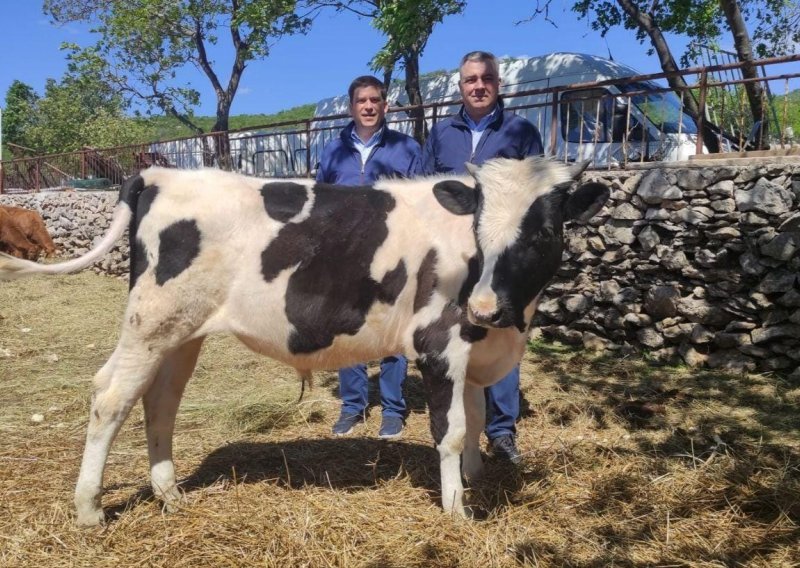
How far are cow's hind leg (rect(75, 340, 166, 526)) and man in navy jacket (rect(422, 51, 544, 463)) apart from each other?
2.16 metres

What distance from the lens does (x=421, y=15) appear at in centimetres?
1114

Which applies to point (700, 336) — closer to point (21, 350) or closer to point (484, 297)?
point (484, 297)

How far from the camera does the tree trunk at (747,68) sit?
995 cm

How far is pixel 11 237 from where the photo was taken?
49.0 feet

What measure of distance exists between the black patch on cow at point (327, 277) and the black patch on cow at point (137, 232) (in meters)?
0.62

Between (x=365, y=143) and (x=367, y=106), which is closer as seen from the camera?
(x=367, y=106)

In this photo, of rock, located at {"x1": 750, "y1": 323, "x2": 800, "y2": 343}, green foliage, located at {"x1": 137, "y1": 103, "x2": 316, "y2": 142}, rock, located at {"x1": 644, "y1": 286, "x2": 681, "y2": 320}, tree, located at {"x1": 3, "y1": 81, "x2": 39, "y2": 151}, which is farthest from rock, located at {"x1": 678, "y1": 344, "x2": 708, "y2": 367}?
green foliage, located at {"x1": 137, "y1": 103, "x2": 316, "y2": 142}

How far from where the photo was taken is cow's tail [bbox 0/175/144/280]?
3654 millimetres

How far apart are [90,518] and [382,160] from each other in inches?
114

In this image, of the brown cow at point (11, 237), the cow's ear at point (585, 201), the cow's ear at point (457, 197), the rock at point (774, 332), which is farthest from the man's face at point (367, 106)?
the brown cow at point (11, 237)

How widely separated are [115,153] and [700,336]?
51.8 feet

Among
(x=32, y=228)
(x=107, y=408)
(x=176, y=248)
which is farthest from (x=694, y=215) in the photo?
(x=32, y=228)

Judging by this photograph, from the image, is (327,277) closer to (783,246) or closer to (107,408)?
(107,408)

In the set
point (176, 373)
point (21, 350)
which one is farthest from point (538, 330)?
point (21, 350)
